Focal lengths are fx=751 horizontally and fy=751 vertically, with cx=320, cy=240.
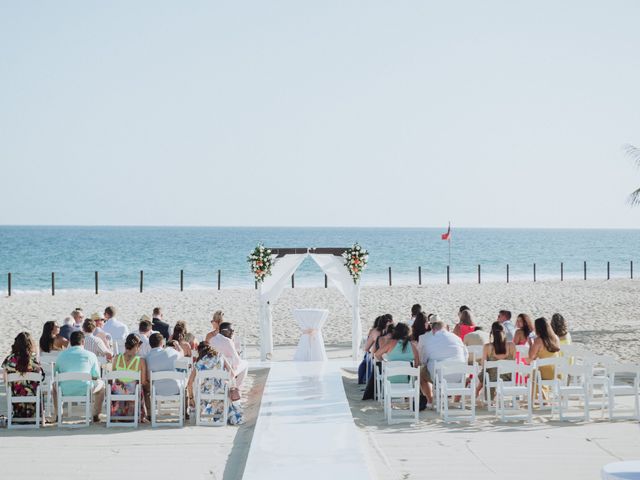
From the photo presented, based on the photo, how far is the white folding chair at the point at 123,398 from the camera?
962 centimetres

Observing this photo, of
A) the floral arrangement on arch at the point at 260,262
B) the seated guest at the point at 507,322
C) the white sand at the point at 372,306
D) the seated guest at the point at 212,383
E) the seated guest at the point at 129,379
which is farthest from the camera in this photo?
the white sand at the point at 372,306

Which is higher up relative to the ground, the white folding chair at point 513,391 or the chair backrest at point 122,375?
the chair backrest at point 122,375

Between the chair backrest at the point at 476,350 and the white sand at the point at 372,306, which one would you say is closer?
the chair backrest at the point at 476,350

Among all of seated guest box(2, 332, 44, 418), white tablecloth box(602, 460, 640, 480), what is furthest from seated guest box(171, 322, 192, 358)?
white tablecloth box(602, 460, 640, 480)

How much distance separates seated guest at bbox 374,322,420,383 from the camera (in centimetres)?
1109

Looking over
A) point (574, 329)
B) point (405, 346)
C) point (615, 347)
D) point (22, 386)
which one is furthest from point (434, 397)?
point (574, 329)

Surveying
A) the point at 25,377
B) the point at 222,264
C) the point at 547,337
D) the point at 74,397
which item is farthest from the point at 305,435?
the point at 222,264

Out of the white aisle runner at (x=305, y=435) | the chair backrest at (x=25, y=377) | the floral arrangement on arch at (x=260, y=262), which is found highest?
the floral arrangement on arch at (x=260, y=262)

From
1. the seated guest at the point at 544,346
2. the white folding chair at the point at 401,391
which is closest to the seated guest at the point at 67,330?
the white folding chair at the point at 401,391

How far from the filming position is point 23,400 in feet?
31.7

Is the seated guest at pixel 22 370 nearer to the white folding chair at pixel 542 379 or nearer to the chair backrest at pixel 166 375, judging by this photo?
the chair backrest at pixel 166 375

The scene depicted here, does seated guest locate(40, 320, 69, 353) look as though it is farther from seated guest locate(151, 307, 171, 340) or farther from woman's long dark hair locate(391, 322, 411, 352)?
woman's long dark hair locate(391, 322, 411, 352)

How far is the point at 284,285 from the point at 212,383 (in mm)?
5634

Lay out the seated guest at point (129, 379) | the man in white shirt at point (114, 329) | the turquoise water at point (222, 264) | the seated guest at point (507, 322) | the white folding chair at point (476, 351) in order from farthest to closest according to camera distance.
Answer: the turquoise water at point (222, 264)
the man in white shirt at point (114, 329)
the seated guest at point (507, 322)
the white folding chair at point (476, 351)
the seated guest at point (129, 379)
